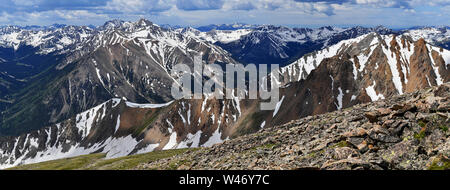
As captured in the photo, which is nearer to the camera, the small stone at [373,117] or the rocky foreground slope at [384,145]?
the rocky foreground slope at [384,145]

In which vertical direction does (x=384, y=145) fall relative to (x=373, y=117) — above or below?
below

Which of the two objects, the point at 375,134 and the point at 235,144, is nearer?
the point at 375,134

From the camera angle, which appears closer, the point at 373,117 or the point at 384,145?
the point at 384,145

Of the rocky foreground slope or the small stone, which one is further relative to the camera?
the small stone
